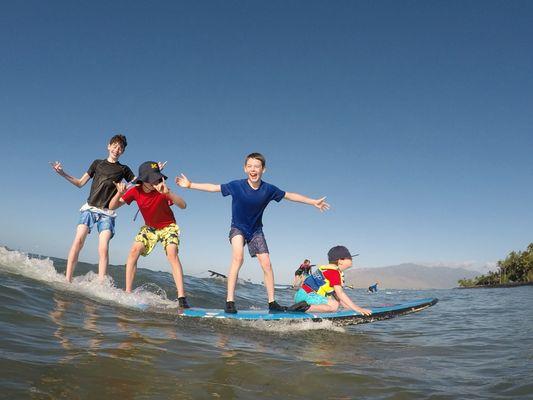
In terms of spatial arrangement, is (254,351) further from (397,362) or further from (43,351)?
(43,351)

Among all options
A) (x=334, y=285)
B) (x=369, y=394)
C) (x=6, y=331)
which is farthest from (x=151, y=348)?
(x=334, y=285)

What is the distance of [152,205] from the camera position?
6266mm

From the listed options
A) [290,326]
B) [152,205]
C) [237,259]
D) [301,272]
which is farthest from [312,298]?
[301,272]

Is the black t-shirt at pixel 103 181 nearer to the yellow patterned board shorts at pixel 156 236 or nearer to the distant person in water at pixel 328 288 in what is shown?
the yellow patterned board shorts at pixel 156 236

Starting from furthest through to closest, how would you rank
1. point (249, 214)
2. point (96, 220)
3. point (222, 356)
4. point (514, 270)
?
point (514, 270) → point (96, 220) → point (249, 214) → point (222, 356)

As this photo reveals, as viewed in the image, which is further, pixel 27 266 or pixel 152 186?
pixel 27 266

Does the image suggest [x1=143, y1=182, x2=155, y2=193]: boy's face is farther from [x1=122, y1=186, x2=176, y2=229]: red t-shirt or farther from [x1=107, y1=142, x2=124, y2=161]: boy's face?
[x1=107, y1=142, x2=124, y2=161]: boy's face

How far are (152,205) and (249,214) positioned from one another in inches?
62.5

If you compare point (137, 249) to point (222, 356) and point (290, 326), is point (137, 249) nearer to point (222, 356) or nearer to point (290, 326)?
point (290, 326)

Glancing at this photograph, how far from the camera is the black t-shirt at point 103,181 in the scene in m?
6.72

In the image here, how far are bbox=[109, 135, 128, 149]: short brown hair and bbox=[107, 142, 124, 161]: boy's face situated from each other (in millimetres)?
35

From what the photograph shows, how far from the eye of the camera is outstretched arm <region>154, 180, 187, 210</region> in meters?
5.77

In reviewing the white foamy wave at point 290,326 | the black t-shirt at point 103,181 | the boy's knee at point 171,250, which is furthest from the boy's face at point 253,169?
the black t-shirt at point 103,181

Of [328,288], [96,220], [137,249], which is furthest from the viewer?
[96,220]
